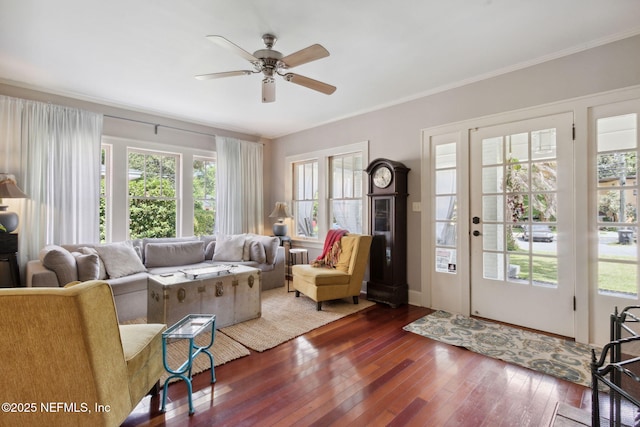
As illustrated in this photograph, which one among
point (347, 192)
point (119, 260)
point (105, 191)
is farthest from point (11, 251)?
point (347, 192)

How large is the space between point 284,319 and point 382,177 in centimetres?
207

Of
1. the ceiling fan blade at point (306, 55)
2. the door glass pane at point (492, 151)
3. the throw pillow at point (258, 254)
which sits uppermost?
the ceiling fan blade at point (306, 55)

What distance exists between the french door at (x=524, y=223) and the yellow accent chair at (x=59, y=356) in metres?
3.34

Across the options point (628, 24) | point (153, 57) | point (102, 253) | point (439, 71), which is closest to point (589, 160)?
point (628, 24)

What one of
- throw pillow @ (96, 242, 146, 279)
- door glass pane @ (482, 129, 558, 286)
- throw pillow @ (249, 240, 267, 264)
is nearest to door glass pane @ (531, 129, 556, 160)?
door glass pane @ (482, 129, 558, 286)

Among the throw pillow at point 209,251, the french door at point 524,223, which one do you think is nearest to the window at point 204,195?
the throw pillow at point 209,251

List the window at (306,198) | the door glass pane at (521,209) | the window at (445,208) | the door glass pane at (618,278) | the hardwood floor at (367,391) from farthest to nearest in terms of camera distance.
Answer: the window at (306,198) < the window at (445,208) < the door glass pane at (521,209) < the door glass pane at (618,278) < the hardwood floor at (367,391)

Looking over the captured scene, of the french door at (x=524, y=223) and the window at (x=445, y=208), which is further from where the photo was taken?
the window at (x=445, y=208)

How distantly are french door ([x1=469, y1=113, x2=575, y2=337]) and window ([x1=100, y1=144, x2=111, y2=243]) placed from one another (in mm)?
4678

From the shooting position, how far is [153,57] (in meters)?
2.88

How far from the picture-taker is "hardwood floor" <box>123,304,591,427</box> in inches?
69.0

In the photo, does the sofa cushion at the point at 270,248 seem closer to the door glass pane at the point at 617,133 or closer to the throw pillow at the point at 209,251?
the throw pillow at the point at 209,251

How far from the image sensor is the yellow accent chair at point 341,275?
3572mm

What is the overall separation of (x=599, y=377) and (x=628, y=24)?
113 inches
